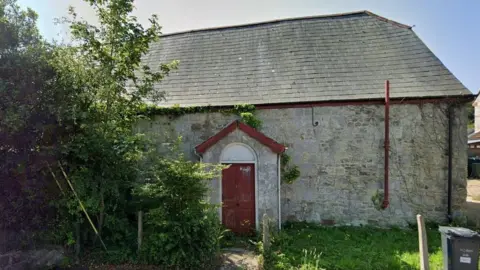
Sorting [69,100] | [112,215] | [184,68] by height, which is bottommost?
[112,215]

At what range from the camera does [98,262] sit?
5.81 metres

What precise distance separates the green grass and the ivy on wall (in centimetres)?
160

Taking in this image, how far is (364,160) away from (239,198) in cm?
411

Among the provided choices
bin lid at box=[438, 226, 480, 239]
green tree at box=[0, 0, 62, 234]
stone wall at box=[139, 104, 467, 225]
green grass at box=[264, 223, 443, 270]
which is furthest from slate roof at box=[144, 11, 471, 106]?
bin lid at box=[438, 226, 480, 239]

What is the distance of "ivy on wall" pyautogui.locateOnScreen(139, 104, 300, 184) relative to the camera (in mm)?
8391

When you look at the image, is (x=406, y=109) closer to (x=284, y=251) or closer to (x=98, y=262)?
(x=284, y=251)

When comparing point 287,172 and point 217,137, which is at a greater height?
point 217,137

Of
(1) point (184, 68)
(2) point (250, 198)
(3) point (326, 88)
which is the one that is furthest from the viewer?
(1) point (184, 68)

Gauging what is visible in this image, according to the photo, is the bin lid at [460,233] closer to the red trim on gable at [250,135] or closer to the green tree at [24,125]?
the red trim on gable at [250,135]

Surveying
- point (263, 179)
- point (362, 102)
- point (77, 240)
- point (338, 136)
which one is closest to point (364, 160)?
point (338, 136)

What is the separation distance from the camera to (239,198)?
292 inches

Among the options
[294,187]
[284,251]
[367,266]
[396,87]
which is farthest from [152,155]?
[396,87]

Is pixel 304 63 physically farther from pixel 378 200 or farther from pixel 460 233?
pixel 460 233

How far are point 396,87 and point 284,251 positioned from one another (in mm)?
6041
